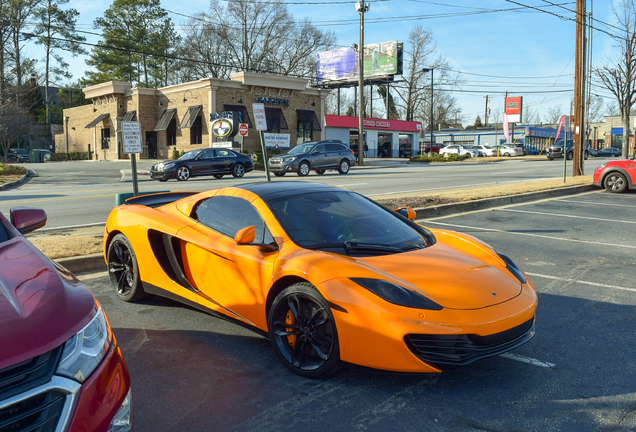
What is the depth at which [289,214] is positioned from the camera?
4.20 meters

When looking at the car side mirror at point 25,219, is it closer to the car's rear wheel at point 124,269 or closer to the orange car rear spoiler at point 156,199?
the car's rear wheel at point 124,269

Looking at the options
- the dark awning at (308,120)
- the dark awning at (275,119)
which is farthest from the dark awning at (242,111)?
the dark awning at (308,120)

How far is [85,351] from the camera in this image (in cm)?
212

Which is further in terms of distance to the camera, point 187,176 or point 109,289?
point 187,176

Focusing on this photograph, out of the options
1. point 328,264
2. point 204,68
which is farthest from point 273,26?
point 328,264

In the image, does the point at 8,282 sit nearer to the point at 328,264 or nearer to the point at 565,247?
the point at 328,264

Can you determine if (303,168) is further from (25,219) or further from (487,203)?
(25,219)

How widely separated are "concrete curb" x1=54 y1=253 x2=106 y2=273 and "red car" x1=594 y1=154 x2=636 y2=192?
14928 mm

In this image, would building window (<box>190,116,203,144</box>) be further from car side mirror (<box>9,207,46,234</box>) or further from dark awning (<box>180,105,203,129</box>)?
car side mirror (<box>9,207,46,234</box>)

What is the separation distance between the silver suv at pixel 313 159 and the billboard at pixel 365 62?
105 ft

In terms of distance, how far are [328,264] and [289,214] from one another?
2.47 feet

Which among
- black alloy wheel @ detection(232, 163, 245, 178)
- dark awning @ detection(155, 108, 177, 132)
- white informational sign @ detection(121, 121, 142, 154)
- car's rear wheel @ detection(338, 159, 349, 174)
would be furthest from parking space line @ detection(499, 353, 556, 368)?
dark awning @ detection(155, 108, 177, 132)

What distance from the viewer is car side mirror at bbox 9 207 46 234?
3.55 meters

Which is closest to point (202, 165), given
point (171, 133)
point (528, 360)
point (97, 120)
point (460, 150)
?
point (171, 133)
